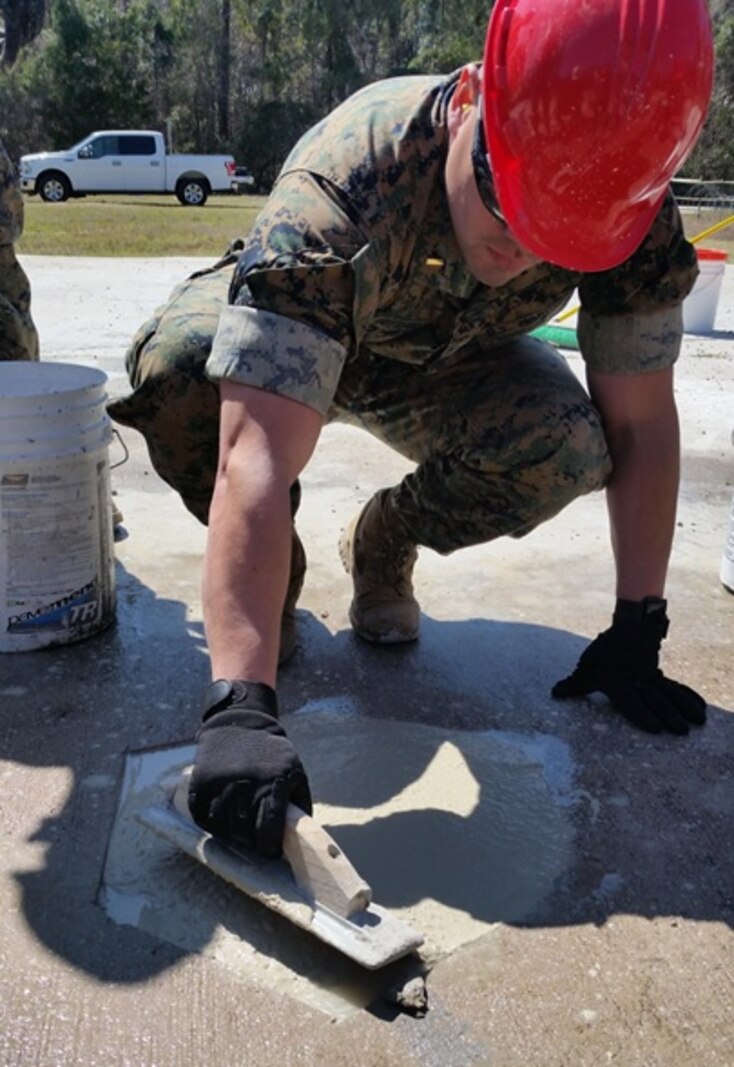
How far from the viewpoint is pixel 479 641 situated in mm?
2848

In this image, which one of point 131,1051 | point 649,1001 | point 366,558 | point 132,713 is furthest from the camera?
point 366,558

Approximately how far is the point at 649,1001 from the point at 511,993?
7.9 inches

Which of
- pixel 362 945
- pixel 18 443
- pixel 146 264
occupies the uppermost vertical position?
pixel 18 443

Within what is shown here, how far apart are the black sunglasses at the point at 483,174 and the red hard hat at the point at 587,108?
0.06 meters

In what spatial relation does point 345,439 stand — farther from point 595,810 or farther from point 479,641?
point 595,810

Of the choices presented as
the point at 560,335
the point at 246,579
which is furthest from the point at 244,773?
the point at 560,335

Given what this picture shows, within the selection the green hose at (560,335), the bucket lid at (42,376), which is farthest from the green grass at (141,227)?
the bucket lid at (42,376)

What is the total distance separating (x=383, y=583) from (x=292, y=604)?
242 millimetres

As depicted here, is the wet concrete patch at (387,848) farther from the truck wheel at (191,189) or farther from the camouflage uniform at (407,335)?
the truck wheel at (191,189)

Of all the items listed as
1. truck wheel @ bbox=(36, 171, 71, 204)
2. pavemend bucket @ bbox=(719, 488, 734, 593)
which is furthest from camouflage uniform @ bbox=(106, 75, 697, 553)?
truck wheel @ bbox=(36, 171, 71, 204)

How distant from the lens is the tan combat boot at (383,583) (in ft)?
9.13

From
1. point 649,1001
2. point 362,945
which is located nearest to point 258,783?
point 362,945

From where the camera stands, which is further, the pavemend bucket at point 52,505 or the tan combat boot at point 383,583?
the tan combat boot at point 383,583

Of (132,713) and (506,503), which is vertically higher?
(506,503)
